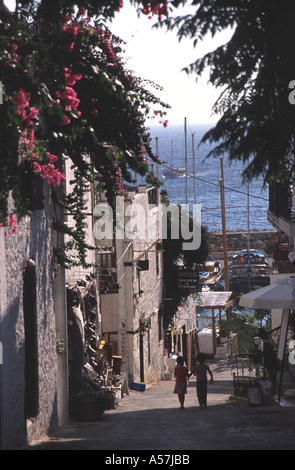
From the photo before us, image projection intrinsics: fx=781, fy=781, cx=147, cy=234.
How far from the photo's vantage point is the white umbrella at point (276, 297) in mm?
14323

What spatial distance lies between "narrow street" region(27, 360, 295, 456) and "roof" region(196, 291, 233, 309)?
1950cm

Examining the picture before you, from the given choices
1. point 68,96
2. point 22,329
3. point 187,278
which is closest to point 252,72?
point 68,96

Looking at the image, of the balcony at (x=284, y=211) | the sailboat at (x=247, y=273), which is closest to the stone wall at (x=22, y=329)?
the balcony at (x=284, y=211)

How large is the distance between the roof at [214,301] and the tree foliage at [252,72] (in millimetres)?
28841

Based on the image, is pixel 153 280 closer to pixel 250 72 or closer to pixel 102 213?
pixel 102 213

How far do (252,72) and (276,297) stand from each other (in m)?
7.33

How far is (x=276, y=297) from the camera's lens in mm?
14516

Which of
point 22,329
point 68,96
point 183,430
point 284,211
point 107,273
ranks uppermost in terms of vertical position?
point 284,211

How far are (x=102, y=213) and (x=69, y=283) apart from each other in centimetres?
392

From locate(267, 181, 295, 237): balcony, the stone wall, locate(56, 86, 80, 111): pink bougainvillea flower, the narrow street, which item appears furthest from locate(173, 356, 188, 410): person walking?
locate(56, 86, 80, 111): pink bougainvillea flower

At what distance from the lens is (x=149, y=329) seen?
95.9 ft

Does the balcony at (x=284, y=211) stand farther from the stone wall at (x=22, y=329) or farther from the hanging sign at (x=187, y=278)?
the stone wall at (x=22, y=329)

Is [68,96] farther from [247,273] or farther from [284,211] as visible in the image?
[247,273]
